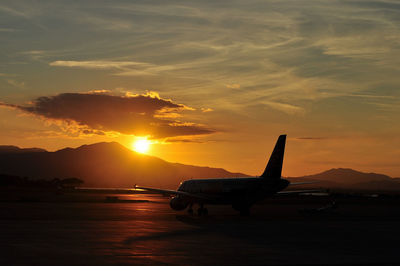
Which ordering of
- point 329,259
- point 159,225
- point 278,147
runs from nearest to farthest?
1. point 329,259
2. point 159,225
3. point 278,147

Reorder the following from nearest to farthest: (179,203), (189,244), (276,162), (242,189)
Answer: (189,244) → (276,162) → (242,189) → (179,203)

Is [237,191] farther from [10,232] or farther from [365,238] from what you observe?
[10,232]

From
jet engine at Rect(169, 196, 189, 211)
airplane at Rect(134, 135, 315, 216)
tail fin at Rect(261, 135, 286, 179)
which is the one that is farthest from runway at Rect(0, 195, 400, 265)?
jet engine at Rect(169, 196, 189, 211)

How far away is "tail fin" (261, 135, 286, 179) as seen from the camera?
50.5m

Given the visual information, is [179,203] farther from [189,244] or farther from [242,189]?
[189,244]

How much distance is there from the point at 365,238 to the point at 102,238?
14.3 m

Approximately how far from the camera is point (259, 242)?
1075 inches

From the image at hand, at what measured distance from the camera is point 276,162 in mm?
50500

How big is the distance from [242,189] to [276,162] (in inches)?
160

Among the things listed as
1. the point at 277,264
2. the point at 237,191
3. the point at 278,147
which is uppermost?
the point at 278,147

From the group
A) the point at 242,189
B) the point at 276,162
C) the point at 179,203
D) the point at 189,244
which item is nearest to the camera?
the point at 189,244

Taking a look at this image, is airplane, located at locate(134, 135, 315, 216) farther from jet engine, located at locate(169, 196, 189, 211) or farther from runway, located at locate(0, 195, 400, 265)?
runway, located at locate(0, 195, 400, 265)

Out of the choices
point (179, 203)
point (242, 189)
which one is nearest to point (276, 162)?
point (242, 189)

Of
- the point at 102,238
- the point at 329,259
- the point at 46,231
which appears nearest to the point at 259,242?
the point at 329,259
